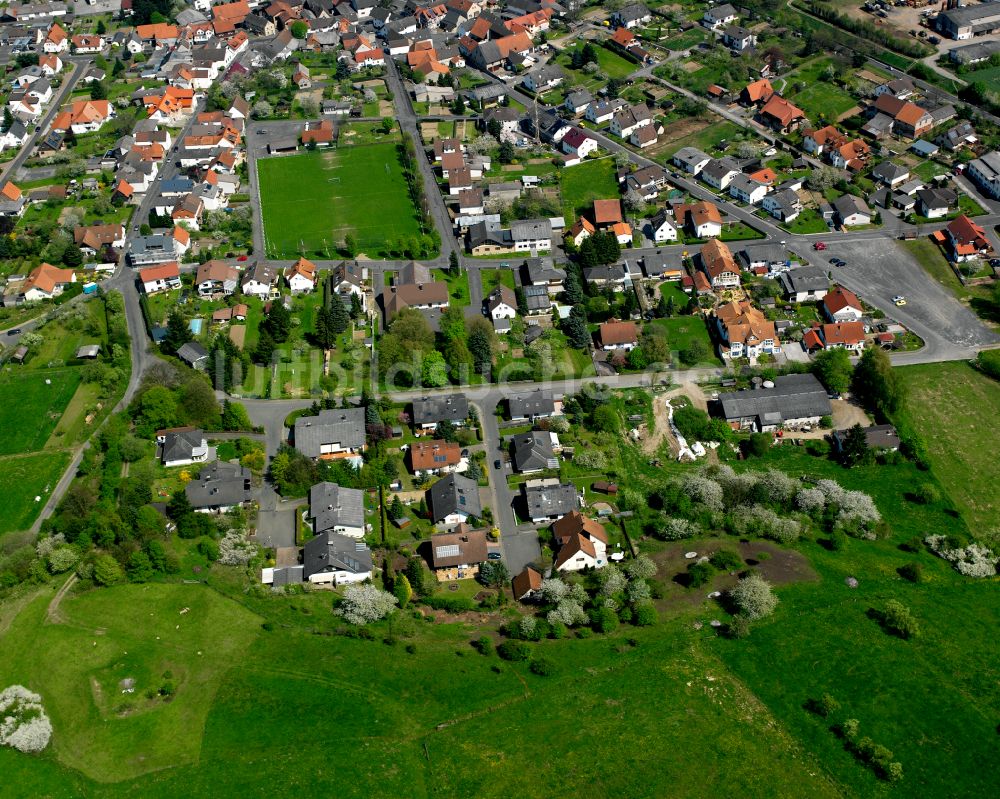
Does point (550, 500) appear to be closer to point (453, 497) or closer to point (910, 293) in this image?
point (453, 497)

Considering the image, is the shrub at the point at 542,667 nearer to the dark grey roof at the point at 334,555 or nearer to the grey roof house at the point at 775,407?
the dark grey roof at the point at 334,555

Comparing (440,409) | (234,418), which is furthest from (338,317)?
(440,409)

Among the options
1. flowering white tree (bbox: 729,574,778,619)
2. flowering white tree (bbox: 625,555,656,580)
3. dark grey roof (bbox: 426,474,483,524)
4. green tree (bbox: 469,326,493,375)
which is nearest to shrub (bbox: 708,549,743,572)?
flowering white tree (bbox: 729,574,778,619)

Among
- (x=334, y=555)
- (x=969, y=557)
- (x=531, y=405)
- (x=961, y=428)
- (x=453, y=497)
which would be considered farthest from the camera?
(x=531, y=405)

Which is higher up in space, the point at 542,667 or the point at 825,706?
the point at 825,706

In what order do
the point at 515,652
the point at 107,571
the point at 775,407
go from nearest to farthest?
the point at 515,652
the point at 107,571
the point at 775,407

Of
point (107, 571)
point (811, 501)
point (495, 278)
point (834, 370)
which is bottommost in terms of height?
point (107, 571)

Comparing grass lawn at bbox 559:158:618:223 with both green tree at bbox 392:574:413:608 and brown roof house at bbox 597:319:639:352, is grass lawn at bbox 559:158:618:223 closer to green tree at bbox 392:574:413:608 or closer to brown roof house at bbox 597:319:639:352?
brown roof house at bbox 597:319:639:352
